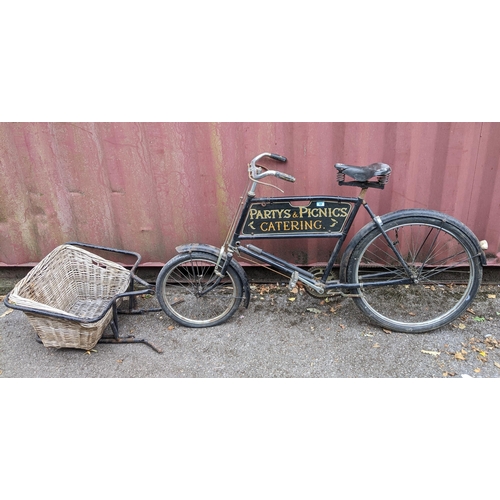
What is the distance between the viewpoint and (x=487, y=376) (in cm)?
262

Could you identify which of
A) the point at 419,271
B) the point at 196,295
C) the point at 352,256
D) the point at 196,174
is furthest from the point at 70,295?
the point at 419,271

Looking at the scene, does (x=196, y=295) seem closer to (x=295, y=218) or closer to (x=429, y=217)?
(x=295, y=218)

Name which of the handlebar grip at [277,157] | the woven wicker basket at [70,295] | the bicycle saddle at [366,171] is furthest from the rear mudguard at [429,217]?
the woven wicker basket at [70,295]

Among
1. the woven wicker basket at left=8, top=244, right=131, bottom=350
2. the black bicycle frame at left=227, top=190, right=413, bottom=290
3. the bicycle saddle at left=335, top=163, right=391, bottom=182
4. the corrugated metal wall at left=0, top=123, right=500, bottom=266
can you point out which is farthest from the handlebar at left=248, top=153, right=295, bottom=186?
the woven wicker basket at left=8, top=244, right=131, bottom=350

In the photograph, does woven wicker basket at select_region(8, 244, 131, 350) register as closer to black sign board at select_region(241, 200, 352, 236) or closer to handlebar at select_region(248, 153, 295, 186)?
black sign board at select_region(241, 200, 352, 236)

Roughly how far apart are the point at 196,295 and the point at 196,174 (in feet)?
3.63

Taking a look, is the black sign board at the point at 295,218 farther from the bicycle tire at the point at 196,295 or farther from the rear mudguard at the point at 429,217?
the bicycle tire at the point at 196,295

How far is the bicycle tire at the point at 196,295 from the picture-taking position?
311 cm

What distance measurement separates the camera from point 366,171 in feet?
9.00

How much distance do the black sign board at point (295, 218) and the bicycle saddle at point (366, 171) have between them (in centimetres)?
24

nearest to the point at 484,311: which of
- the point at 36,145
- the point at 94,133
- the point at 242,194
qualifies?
the point at 242,194

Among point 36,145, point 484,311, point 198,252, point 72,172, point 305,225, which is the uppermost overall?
point 36,145

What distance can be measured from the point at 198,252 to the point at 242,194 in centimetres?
73

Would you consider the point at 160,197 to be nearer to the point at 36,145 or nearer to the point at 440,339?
the point at 36,145
